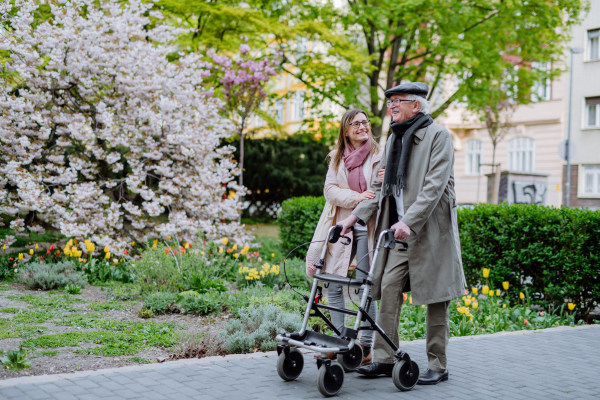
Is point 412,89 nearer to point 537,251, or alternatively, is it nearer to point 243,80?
point 537,251

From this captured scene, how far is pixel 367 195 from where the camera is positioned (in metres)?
4.46

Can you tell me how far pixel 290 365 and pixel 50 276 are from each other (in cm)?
438

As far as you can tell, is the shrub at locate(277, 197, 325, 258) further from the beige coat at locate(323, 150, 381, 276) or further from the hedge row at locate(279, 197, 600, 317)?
the beige coat at locate(323, 150, 381, 276)

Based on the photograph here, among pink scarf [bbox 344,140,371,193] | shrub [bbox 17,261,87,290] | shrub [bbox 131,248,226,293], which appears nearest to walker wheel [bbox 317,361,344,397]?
pink scarf [bbox 344,140,371,193]

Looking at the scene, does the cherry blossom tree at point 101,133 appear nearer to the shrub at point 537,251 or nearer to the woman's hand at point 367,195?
the shrub at point 537,251

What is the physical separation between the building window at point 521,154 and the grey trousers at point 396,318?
2840 cm

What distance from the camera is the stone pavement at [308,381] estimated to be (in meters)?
3.60

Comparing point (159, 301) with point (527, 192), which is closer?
point (159, 301)

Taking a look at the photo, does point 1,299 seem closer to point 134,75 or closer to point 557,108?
point 134,75

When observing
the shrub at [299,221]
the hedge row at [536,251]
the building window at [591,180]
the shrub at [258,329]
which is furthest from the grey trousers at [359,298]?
the building window at [591,180]

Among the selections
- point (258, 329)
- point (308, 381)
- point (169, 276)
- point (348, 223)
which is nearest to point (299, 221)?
point (169, 276)

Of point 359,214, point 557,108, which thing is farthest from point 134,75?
point 557,108

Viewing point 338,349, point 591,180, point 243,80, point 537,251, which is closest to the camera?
point 338,349

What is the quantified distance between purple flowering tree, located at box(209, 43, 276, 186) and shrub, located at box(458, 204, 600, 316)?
20.7 ft
